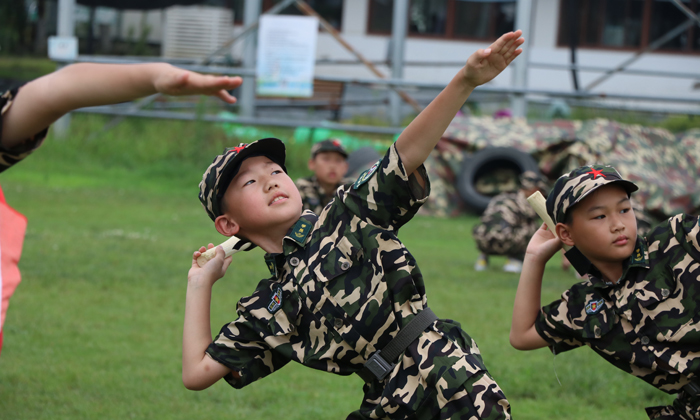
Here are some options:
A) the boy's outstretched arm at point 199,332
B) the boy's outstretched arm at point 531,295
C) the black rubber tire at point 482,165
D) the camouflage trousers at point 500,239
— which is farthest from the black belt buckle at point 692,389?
the black rubber tire at point 482,165

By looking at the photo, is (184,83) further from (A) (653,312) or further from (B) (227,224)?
(A) (653,312)

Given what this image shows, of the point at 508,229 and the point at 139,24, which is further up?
the point at 139,24

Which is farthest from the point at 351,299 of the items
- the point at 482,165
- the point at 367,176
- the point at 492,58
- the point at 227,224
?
the point at 482,165

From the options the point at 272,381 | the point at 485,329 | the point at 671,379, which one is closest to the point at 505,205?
the point at 485,329

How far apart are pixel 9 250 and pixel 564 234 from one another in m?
1.89

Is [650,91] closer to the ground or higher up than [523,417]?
higher up

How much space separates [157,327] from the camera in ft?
18.5

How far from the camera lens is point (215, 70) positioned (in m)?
13.7

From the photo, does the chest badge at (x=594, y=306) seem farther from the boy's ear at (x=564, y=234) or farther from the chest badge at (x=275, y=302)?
the chest badge at (x=275, y=302)

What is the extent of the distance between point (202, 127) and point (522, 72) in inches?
223

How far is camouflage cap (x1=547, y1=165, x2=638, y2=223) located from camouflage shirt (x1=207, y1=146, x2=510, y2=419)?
0.62 meters

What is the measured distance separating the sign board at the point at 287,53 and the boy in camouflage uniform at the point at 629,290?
431 inches

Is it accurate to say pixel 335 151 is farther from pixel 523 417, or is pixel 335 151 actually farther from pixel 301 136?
pixel 301 136

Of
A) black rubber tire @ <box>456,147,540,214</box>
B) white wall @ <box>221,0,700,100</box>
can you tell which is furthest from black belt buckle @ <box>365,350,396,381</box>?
white wall @ <box>221,0,700,100</box>
